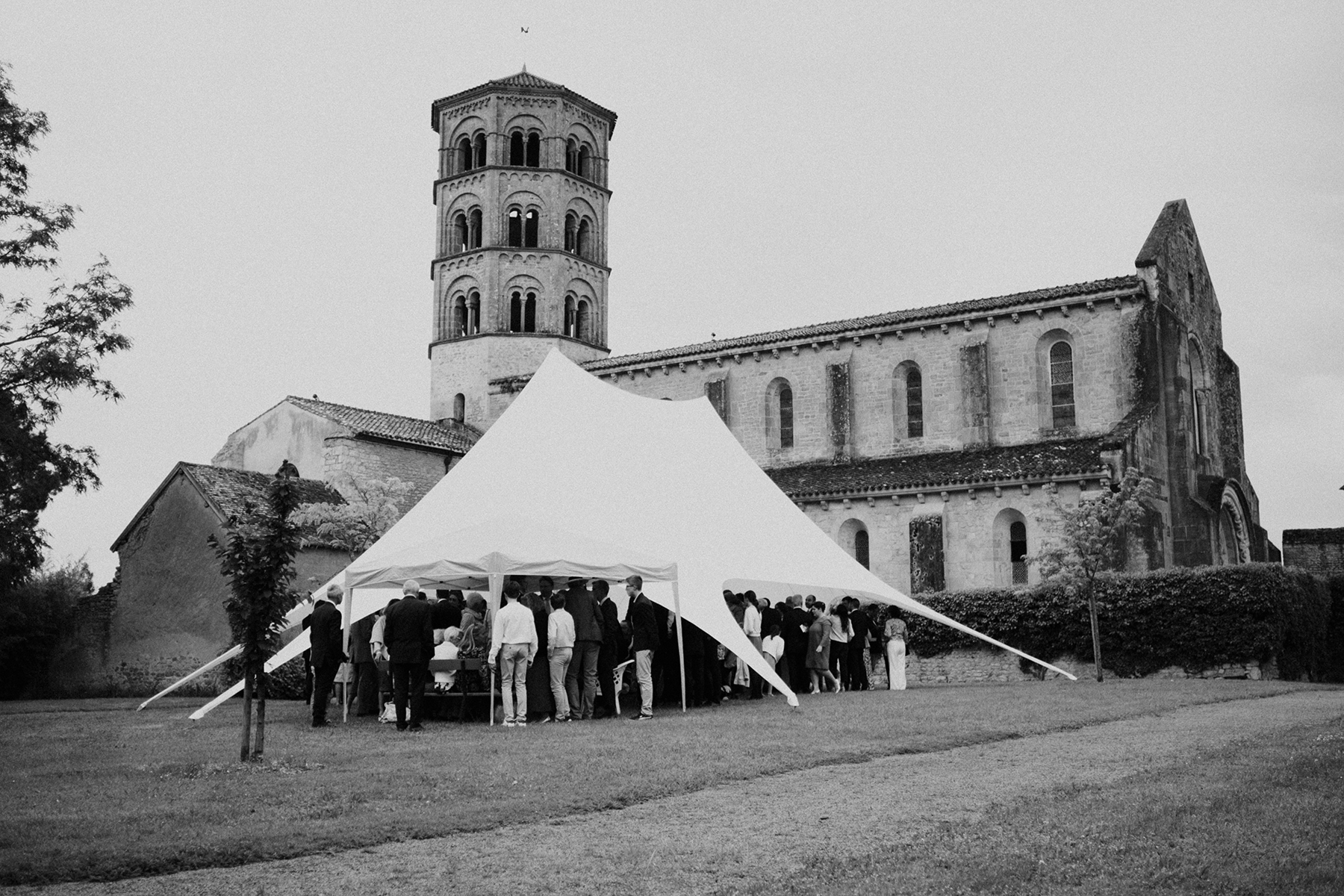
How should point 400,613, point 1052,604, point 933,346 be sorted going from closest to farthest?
point 400,613, point 1052,604, point 933,346

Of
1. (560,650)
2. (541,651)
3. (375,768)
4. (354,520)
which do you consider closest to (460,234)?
(354,520)

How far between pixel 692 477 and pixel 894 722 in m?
7.06

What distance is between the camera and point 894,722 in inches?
505

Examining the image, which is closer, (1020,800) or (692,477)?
(1020,800)

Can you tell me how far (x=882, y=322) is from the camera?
37.0m

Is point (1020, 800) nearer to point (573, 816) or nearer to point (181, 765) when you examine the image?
point (573, 816)

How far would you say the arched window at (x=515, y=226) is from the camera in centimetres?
4631

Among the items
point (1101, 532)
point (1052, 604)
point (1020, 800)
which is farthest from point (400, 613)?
point (1052, 604)

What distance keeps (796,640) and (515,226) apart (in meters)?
29.5

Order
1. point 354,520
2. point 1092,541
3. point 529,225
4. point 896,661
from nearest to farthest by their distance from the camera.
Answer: point 1092,541
point 896,661
point 354,520
point 529,225

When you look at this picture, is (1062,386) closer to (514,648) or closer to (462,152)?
(462,152)

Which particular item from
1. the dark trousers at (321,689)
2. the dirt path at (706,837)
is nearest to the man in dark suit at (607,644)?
the dark trousers at (321,689)

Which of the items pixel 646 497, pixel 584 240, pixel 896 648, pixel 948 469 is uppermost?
pixel 584 240

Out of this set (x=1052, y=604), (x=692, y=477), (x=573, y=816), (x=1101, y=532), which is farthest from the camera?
(x=1052, y=604)
